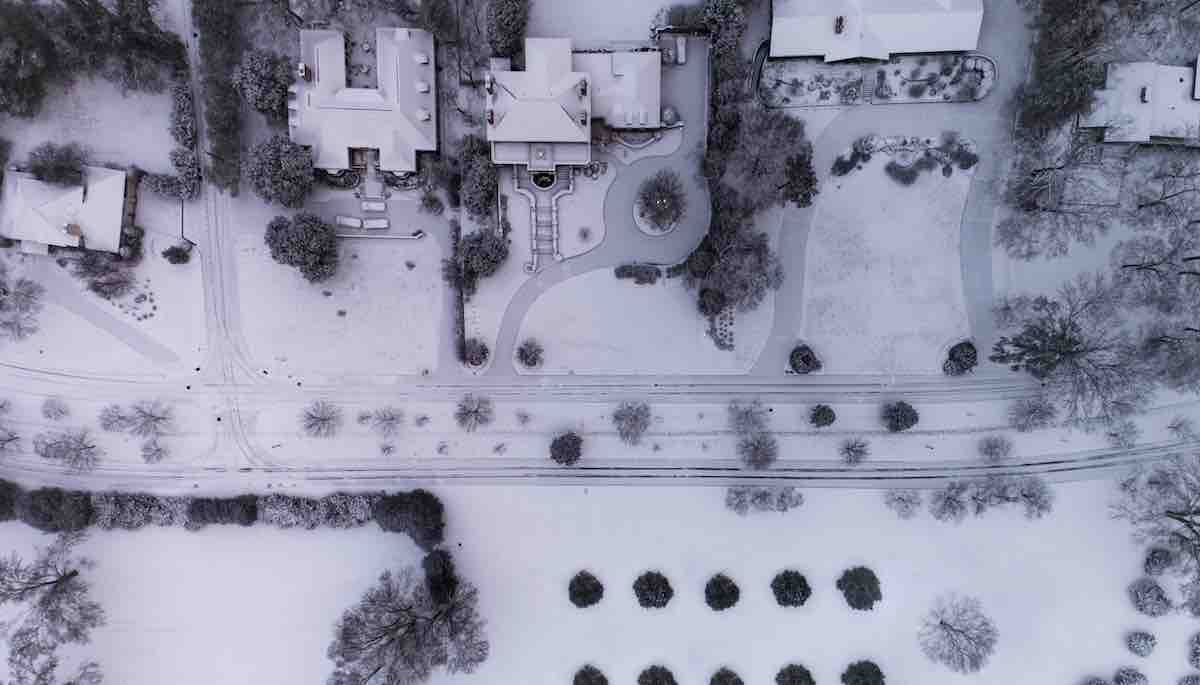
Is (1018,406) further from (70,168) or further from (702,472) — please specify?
(70,168)

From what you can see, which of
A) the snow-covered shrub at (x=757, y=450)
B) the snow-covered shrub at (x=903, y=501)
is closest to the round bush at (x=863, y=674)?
the snow-covered shrub at (x=903, y=501)

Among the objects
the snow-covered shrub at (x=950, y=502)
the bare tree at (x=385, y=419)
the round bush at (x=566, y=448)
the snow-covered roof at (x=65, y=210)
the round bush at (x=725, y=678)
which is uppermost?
the snow-covered roof at (x=65, y=210)

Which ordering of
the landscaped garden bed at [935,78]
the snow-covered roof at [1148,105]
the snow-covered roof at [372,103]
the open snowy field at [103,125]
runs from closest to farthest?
the snow-covered roof at [372,103] → the snow-covered roof at [1148,105] → the landscaped garden bed at [935,78] → the open snowy field at [103,125]

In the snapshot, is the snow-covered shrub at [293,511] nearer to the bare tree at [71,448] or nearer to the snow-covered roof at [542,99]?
the bare tree at [71,448]

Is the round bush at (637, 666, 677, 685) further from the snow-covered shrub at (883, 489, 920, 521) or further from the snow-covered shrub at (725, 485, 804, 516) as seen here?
the snow-covered shrub at (883, 489, 920, 521)

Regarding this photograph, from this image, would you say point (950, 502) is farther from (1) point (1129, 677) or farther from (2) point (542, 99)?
(2) point (542, 99)
